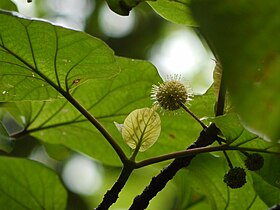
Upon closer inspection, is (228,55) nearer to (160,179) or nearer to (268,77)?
(268,77)

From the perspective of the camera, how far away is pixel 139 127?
1.03 metres

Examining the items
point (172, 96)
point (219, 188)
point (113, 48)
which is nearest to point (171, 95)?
point (172, 96)

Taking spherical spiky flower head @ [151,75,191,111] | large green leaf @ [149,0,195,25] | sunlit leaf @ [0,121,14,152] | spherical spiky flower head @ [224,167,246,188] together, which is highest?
large green leaf @ [149,0,195,25]

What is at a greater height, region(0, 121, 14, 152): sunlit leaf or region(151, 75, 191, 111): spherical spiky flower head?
region(151, 75, 191, 111): spherical spiky flower head

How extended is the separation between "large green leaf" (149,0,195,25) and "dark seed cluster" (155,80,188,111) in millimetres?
169

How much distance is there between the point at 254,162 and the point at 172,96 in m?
0.20

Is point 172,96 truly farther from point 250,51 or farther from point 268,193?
point 250,51

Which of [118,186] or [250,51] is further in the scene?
[118,186]

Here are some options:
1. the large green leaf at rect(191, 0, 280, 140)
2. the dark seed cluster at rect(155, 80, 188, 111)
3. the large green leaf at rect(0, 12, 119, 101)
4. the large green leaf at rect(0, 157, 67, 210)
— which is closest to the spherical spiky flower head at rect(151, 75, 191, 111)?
the dark seed cluster at rect(155, 80, 188, 111)

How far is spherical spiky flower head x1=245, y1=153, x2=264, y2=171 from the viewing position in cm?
96

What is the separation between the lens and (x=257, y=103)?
0.49m

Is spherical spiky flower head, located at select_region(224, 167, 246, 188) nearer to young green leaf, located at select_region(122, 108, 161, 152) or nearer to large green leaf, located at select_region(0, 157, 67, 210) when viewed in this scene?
young green leaf, located at select_region(122, 108, 161, 152)

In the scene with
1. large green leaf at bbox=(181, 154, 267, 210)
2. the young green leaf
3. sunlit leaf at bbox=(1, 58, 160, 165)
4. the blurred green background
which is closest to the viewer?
the young green leaf

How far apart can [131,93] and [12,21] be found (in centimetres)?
44
